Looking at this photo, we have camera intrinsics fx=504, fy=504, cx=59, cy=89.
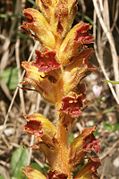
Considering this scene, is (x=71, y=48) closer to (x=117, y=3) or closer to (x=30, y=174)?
(x=30, y=174)

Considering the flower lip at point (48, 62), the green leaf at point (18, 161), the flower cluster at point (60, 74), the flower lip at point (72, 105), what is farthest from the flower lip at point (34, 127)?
the green leaf at point (18, 161)

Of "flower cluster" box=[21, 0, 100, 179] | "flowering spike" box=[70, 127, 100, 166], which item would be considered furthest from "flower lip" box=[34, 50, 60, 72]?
"flowering spike" box=[70, 127, 100, 166]

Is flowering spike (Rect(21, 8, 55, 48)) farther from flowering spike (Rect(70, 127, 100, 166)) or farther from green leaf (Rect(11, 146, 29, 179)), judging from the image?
green leaf (Rect(11, 146, 29, 179))

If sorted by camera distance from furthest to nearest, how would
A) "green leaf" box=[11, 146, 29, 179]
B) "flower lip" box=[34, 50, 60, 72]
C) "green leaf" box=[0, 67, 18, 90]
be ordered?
"green leaf" box=[0, 67, 18, 90], "green leaf" box=[11, 146, 29, 179], "flower lip" box=[34, 50, 60, 72]

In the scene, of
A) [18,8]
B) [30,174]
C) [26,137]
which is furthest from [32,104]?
[30,174]

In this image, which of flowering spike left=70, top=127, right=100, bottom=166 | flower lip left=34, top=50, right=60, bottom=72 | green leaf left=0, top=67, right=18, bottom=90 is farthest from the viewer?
green leaf left=0, top=67, right=18, bottom=90

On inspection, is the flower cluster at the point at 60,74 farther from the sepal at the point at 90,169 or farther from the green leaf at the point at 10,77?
the green leaf at the point at 10,77
